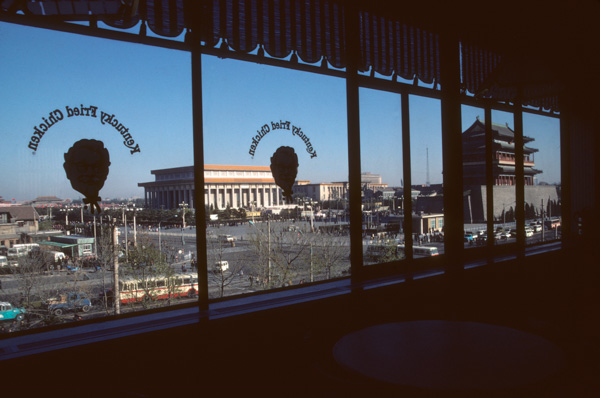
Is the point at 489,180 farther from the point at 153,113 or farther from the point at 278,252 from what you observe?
the point at 153,113

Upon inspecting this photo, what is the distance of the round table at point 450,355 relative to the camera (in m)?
1.25

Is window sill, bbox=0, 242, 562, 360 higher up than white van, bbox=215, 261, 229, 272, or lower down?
lower down

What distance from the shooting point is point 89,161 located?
6.66ft

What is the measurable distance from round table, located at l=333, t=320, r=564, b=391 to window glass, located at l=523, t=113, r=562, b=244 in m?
3.95

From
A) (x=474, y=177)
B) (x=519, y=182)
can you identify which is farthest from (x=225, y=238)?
→ (x=519, y=182)

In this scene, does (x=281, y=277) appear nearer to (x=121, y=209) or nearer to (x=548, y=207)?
(x=121, y=209)

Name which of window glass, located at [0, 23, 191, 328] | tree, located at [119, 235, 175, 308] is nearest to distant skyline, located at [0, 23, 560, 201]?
window glass, located at [0, 23, 191, 328]

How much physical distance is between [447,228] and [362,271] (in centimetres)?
116

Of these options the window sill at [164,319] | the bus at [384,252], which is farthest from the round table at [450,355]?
the bus at [384,252]

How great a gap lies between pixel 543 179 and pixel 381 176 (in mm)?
3254

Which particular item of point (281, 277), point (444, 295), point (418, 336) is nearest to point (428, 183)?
point (444, 295)

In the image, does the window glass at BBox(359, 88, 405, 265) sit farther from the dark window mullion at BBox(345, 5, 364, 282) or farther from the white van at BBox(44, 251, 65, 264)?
the white van at BBox(44, 251, 65, 264)

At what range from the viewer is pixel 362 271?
3150 millimetres

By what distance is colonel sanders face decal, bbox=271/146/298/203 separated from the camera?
2816 millimetres
